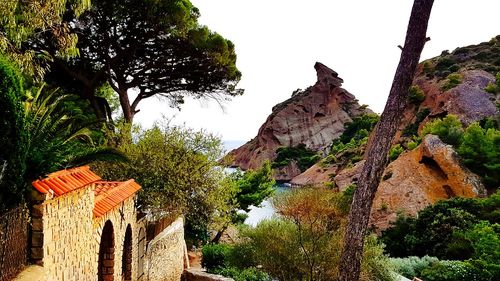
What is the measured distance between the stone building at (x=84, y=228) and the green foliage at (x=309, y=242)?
493cm

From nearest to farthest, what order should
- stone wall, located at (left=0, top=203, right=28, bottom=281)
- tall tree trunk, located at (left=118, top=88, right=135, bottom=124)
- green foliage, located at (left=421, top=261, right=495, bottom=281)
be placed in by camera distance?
stone wall, located at (left=0, top=203, right=28, bottom=281) < green foliage, located at (left=421, top=261, right=495, bottom=281) < tall tree trunk, located at (left=118, top=88, right=135, bottom=124)

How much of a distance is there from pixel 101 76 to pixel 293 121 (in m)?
69.9

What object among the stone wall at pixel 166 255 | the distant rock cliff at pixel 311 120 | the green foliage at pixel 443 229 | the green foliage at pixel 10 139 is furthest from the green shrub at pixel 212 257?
the distant rock cliff at pixel 311 120

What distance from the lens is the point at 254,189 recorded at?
2947 centimetres

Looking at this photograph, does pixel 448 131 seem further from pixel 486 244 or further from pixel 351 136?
pixel 351 136

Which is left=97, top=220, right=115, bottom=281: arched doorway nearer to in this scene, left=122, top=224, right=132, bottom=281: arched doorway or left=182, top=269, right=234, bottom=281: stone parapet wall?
left=122, top=224, right=132, bottom=281: arched doorway

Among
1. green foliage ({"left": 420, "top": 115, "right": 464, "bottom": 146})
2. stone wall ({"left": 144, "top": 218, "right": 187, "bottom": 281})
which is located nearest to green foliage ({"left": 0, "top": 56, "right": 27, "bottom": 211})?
stone wall ({"left": 144, "top": 218, "right": 187, "bottom": 281})

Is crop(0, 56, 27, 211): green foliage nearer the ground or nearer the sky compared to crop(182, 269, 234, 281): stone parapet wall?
nearer the sky

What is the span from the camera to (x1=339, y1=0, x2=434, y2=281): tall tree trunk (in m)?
8.80

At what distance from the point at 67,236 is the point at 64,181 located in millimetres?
669

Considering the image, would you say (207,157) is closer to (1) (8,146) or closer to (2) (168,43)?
(2) (168,43)

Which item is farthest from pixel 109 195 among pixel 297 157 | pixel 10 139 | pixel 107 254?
pixel 297 157

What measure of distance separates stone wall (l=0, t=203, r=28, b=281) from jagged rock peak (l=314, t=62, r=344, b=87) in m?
87.7

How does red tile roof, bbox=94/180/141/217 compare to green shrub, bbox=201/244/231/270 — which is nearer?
red tile roof, bbox=94/180/141/217
